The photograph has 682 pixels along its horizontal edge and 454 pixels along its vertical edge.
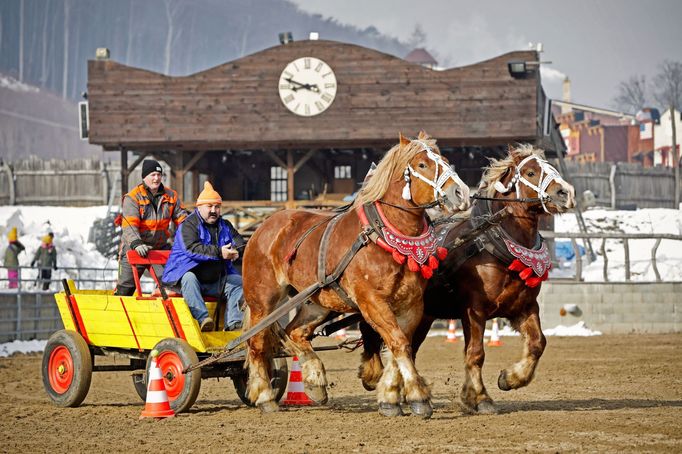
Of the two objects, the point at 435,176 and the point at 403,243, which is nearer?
the point at 403,243

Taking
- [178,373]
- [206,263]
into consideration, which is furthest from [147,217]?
[178,373]

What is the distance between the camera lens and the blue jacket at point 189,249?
11.0 m

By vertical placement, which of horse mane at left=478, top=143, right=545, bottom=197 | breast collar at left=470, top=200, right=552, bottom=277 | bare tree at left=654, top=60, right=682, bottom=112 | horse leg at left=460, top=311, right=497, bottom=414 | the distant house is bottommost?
horse leg at left=460, top=311, right=497, bottom=414

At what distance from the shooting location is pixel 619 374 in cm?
1376

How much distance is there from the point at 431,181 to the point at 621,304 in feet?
44.3

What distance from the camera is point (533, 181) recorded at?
10289 mm

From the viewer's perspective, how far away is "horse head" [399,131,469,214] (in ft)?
30.3

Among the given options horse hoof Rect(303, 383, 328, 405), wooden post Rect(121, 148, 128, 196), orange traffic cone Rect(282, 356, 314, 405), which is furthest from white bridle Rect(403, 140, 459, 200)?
wooden post Rect(121, 148, 128, 196)

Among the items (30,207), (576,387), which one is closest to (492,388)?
(576,387)

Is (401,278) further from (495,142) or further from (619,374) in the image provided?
(495,142)

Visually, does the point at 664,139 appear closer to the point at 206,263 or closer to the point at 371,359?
the point at 371,359

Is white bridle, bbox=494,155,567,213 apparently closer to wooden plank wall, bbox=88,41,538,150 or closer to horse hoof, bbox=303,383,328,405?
horse hoof, bbox=303,383,328,405

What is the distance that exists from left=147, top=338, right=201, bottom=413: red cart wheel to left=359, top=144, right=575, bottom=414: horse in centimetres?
231

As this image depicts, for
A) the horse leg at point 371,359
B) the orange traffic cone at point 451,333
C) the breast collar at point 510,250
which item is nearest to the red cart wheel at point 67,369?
the horse leg at point 371,359
